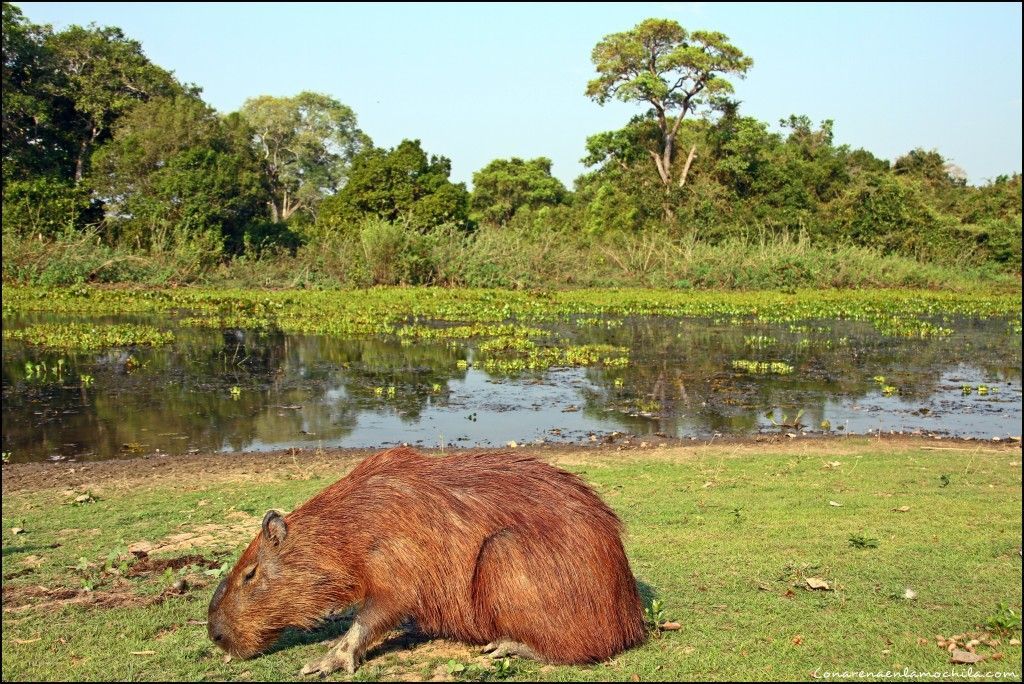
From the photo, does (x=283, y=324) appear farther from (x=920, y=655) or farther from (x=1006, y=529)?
(x=920, y=655)

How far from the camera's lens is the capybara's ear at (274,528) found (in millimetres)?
3967

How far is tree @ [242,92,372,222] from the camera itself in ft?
175

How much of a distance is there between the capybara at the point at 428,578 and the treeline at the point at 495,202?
85.0 ft

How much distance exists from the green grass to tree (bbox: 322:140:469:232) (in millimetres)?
26397

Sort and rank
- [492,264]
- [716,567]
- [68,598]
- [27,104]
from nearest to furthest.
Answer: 1. [68,598]
2. [716,567]
3. [492,264]
4. [27,104]

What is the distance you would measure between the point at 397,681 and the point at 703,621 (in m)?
1.54

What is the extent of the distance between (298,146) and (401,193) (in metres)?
20.9

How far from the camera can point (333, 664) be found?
393 centimetres

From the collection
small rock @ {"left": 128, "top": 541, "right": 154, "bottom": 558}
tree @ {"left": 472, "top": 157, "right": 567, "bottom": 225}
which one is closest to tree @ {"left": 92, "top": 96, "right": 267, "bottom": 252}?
tree @ {"left": 472, "top": 157, "right": 567, "bottom": 225}

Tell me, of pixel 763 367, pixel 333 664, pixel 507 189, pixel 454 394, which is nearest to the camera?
pixel 333 664

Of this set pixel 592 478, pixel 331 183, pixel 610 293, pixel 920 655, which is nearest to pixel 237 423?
pixel 592 478

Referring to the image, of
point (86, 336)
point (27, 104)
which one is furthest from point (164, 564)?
point (27, 104)

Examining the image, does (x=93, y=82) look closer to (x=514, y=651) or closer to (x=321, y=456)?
(x=321, y=456)

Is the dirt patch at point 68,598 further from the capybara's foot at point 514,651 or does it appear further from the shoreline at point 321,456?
the shoreline at point 321,456
